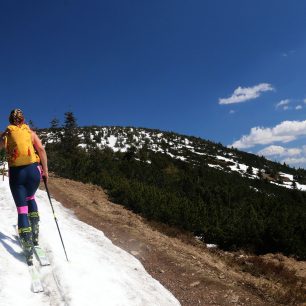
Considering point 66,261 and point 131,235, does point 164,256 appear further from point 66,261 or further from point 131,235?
point 66,261

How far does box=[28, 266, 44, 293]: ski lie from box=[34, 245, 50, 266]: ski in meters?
0.31

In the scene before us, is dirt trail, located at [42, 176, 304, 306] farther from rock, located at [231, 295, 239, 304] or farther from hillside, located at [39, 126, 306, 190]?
hillside, located at [39, 126, 306, 190]

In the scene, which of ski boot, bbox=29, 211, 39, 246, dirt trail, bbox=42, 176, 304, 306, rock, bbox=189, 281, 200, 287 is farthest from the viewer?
rock, bbox=189, 281, 200, 287

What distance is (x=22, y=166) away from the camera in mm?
5707

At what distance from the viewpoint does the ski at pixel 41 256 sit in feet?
18.3

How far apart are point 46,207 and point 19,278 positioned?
5483 millimetres

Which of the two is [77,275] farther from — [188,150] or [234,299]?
[188,150]

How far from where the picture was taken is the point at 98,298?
4.95 m

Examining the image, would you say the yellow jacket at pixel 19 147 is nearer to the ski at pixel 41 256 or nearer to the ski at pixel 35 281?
the ski at pixel 41 256

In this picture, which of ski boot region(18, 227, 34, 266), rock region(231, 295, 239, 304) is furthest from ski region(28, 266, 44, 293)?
rock region(231, 295, 239, 304)

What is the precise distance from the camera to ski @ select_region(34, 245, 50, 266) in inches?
220

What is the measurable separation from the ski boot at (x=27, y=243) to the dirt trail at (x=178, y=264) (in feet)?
8.23

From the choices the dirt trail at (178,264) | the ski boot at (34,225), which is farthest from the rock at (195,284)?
the ski boot at (34,225)

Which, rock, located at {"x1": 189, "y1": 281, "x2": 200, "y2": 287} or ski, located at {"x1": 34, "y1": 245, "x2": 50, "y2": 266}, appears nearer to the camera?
ski, located at {"x1": 34, "y1": 245, "x2": 50, "y2": 266}
